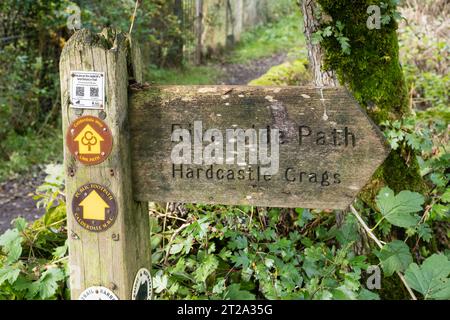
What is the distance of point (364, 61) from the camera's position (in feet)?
8.71

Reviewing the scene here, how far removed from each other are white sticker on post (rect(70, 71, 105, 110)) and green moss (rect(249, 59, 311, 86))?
14.1ft

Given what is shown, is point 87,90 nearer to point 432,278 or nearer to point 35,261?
point 35,261

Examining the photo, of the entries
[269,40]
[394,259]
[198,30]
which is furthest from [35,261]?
[269,40]

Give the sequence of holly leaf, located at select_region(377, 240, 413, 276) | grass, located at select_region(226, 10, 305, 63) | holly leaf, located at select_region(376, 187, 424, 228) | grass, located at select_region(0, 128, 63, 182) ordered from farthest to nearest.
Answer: grass, located at select_region(226, 10, 305, 63) < grass, located at select_region(0, 128, 63, 182) < holly leaf, located at select_region(377, 240, 413, 276) < holly leaf, located at select_region(376, 187, 424, 228)

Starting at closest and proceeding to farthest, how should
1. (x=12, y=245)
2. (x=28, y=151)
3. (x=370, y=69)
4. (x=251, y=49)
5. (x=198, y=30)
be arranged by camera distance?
(x=12, y=245) < (x=370, y=69) < (x=28, y=151) < (x=198, y=30) < (x=251, y=49)

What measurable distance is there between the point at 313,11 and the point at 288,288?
4.97 ft

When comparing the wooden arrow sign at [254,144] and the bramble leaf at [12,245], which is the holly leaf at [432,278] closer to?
the wooden arrow sign at [254,144]

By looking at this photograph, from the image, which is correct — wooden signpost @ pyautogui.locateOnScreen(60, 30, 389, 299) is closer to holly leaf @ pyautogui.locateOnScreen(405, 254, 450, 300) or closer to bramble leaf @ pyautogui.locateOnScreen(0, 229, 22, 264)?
holly leaf @ pyautogui.locateOnScreen(405, 254, 450, 300)

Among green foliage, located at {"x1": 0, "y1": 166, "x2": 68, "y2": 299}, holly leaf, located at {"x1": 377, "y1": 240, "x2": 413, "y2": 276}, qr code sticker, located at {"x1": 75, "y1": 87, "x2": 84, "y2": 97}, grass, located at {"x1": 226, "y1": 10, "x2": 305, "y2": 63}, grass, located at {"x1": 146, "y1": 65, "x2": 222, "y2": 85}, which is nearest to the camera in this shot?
qr code sticker, located at {"x1": 75, "y1": 87, "x2": 84, "y2": 97}

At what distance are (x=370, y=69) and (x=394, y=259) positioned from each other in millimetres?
1156

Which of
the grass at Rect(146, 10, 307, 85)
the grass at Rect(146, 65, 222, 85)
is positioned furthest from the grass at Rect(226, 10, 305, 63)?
the grass at Rect(146, 65, 222, 85)

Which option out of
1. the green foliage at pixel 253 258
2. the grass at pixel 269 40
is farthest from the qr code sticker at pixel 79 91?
the grass at pixel 269 40

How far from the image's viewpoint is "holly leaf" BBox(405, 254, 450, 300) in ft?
5.90
